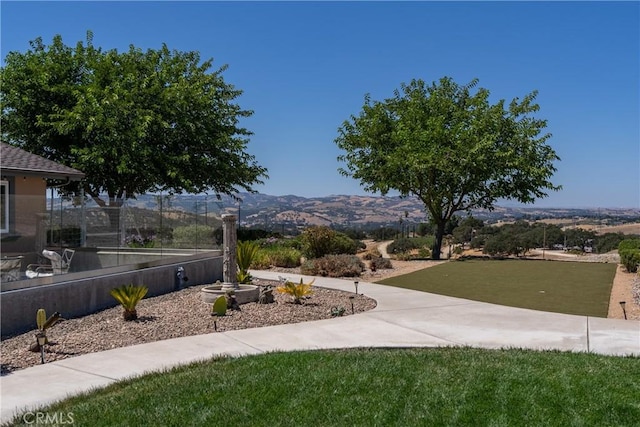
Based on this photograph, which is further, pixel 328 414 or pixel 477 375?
pixel 477 375

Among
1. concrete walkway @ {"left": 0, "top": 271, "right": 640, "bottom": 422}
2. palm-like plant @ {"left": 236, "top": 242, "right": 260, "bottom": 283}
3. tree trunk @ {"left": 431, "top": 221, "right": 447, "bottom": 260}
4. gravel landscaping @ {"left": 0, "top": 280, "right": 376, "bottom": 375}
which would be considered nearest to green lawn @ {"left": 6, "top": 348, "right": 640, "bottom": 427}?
concrete walkway @ {"left": 0, "top": 271, "right": 640, "bottom": 422}

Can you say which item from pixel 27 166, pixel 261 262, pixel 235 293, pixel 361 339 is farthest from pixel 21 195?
pixel 261 262

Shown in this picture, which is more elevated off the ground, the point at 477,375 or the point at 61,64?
the point at 61,64

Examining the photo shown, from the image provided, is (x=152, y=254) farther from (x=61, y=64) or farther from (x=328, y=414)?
(x=61, y=64)

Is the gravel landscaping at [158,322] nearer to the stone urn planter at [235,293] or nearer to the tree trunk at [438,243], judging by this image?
the stone urn planter at [235,293]

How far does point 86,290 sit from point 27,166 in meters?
6.28

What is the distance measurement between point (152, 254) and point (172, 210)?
199cm

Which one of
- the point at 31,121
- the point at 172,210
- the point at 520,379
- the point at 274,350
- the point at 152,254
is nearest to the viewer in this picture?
the point at 520,379

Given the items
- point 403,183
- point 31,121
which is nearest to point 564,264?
point 403,183

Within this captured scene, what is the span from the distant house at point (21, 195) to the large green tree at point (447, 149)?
524 inches

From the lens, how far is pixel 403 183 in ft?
81.9

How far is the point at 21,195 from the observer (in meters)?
12.3

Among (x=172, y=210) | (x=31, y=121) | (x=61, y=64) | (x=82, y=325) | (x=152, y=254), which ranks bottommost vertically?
(x=82, y=325)

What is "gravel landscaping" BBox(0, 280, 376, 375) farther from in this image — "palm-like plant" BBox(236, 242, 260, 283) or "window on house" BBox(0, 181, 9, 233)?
"window on house" BBox(0, 181, 9, 233)
